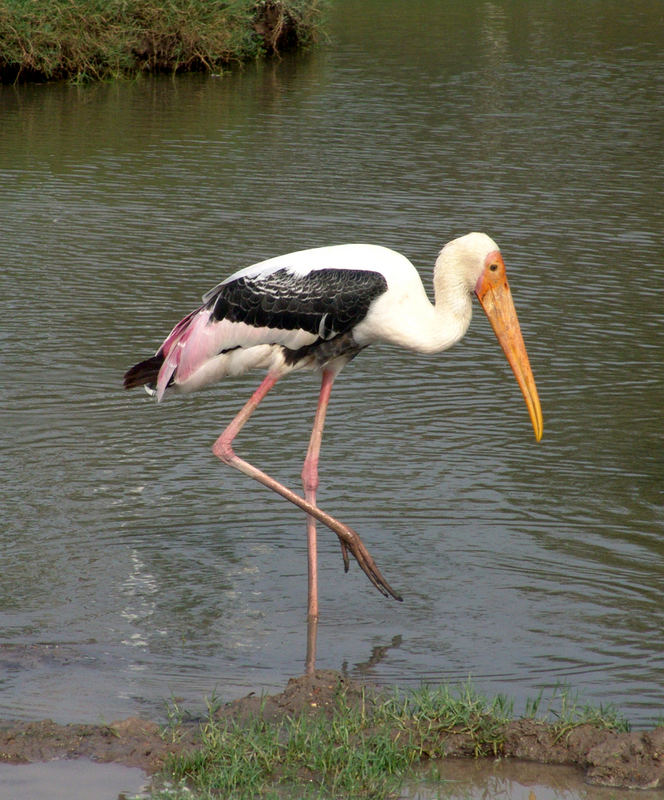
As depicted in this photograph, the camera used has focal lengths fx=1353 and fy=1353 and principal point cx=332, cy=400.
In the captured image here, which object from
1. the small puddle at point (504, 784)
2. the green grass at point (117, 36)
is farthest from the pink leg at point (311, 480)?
the green grass at point (117, 36)

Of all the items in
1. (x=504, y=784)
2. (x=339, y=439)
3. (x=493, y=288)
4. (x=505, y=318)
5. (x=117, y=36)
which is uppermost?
(x=493, y=288)

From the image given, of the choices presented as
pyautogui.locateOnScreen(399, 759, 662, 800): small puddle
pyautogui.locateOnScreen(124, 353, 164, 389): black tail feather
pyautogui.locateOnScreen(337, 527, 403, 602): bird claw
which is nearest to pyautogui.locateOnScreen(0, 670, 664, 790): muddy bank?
pyautogui.locateOnScreen(399, 759, 662, 800): small puddle

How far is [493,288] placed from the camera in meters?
4.68

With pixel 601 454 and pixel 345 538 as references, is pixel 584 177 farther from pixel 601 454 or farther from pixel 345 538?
pixel 345 538

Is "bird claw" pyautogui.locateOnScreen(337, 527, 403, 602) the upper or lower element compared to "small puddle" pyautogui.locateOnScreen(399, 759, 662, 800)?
lower

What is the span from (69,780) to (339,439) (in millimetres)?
3070

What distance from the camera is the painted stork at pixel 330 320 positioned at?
4.61 m

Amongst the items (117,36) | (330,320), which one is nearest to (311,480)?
(330,320)

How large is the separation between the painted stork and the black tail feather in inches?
4.8

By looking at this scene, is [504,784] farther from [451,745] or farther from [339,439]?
[339,439]

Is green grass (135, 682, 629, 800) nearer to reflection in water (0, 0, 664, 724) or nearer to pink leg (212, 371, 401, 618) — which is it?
reflection in water (0, 0, 664, 724)

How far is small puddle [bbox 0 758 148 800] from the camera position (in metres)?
3.16

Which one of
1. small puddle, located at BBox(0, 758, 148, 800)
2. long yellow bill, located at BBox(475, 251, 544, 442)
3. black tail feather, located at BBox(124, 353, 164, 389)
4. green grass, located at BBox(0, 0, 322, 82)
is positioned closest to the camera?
small puddle, located at BBox(0, 758, 148, 800)

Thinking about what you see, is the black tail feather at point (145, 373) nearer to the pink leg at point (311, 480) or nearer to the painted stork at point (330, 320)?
the painted stork at point (330, 320)
